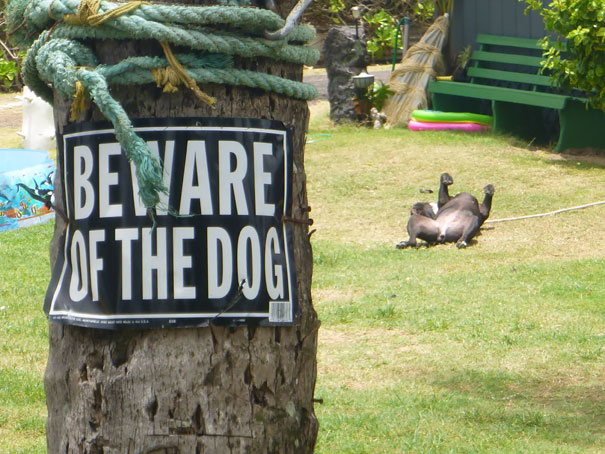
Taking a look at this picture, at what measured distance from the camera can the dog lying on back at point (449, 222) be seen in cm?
838

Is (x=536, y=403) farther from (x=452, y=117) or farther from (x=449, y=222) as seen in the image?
(x=452, y=117)

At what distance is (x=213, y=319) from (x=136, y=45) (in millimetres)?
588

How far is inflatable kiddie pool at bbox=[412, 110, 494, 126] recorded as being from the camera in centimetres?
1325

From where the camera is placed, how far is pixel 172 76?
194 cm

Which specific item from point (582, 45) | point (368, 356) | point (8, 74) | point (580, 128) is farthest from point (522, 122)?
point (8, 74)

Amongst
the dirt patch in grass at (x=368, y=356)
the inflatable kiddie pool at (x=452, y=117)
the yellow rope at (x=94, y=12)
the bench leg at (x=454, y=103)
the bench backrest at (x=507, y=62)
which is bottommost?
the dirt patch in grass at (x=368, y=356)

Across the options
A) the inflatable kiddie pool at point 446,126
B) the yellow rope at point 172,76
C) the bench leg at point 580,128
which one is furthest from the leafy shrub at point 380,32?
the yellow rope at point 172,76

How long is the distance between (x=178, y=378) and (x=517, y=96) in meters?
10.9

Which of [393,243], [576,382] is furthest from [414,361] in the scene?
[393,243]

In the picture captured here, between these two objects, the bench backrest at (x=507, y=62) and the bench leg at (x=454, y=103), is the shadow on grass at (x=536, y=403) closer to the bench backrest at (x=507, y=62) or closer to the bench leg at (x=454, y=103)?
the bench backrest at (x=507, y=62)

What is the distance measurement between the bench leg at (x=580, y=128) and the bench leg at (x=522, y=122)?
102 centimetres

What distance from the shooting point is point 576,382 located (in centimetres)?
504

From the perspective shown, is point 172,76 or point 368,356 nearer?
point 172,76

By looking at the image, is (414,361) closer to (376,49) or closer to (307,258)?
(307,258)
